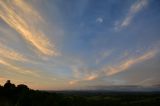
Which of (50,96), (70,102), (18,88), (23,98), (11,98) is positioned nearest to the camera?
(70,102)

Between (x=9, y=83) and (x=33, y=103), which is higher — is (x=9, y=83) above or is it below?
above

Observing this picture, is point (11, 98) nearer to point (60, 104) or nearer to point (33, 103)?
point (33, 103)

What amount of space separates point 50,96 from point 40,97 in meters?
2.69

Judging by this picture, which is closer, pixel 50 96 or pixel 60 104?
pixel 60 104

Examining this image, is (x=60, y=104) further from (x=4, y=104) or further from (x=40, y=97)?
(x=4, y=104)

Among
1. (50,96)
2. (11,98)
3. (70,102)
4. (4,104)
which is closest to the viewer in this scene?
(70,102)

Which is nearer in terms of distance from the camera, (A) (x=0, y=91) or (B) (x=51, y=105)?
(B) (x=51, y=105)

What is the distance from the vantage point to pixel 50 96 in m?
36.1

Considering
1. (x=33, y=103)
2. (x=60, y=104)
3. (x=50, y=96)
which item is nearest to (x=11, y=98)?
(x=33, y=103)

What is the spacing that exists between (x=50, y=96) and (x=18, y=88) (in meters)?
16.4

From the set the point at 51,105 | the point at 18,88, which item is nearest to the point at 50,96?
the point at 51,105

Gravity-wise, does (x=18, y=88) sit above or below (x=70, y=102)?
above

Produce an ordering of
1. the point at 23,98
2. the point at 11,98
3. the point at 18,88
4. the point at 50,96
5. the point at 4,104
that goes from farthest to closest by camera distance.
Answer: the point at 18,88 → the point at 11,98 → the point at 4,104 → the point at 23,98 → the point at 50,96

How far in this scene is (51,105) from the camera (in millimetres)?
34000
